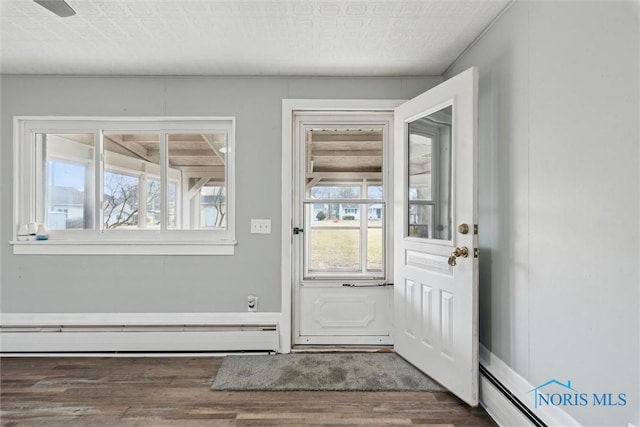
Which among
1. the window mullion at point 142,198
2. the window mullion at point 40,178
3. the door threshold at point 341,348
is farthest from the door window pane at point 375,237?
the window mullion at point 40,178

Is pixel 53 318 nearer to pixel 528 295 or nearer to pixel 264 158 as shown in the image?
pixel 264 158

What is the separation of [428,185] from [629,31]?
1394 mm

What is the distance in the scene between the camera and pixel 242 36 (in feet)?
7.30

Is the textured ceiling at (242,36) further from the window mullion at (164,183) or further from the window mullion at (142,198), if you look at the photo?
the window mullion at (142,198)

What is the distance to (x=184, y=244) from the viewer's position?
2889mm

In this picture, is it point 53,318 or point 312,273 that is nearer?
point 53,318

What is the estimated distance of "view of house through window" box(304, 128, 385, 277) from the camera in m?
3.02

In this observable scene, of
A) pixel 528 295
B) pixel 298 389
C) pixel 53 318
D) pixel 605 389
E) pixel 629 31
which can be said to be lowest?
pixel 298 389

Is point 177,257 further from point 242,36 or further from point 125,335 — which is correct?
point 242,36

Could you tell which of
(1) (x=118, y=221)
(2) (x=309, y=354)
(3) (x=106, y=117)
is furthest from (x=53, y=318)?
(2) (x=309, y=354)

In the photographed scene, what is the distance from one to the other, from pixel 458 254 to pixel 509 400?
0.82 m

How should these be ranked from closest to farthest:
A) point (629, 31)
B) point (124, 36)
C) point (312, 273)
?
point (629, 31) → point (124, 36) → point (312, 273)

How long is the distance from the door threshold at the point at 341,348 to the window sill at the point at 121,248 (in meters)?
1.02

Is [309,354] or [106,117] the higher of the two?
[106,117]
